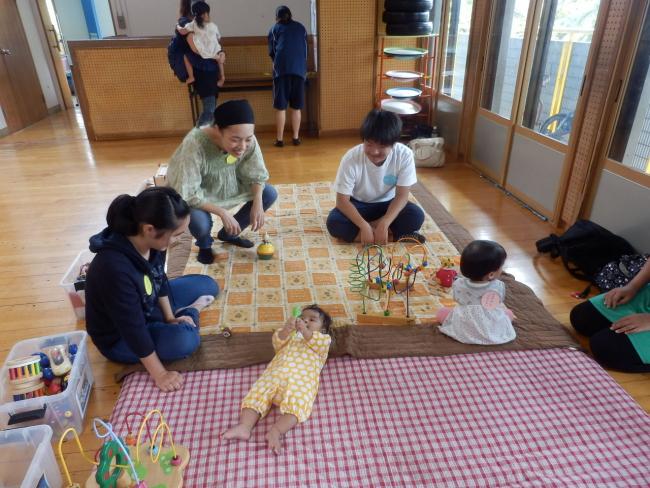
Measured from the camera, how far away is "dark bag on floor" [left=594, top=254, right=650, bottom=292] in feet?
6.66

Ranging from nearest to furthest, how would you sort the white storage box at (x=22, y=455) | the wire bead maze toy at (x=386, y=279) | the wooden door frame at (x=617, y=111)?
the white storage box at (x=22, y=455), the wire bead maze toy at (x=386, y=279), the wooden door frame at (x=617, y=111)

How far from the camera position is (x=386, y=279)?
217cm

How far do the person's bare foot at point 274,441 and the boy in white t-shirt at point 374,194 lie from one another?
1247mm

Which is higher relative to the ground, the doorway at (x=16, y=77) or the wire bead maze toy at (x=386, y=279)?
the doorway at (x=16, y=77)

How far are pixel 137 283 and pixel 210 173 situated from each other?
0.93m

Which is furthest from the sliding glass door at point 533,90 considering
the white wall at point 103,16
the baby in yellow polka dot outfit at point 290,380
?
the white wall at point 103,16

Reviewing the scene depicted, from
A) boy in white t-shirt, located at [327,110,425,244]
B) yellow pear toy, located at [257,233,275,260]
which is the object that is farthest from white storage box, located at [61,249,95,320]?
boy in white t-shirt, located at [327,110,425,244]

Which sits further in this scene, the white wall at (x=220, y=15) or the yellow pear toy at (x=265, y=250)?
the white wall at (x=220, y=15)

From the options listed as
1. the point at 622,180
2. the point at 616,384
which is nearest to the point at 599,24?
the point at 622,180

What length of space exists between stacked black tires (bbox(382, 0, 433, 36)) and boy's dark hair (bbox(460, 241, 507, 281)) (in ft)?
9.32

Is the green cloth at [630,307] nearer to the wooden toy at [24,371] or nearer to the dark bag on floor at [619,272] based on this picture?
the dark bag on floor at [619,272]

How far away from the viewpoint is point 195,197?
211 centimetres

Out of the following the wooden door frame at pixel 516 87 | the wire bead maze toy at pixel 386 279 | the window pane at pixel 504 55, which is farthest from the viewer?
the window pane at pixel 504 55

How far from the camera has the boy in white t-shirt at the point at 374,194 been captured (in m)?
2.37
